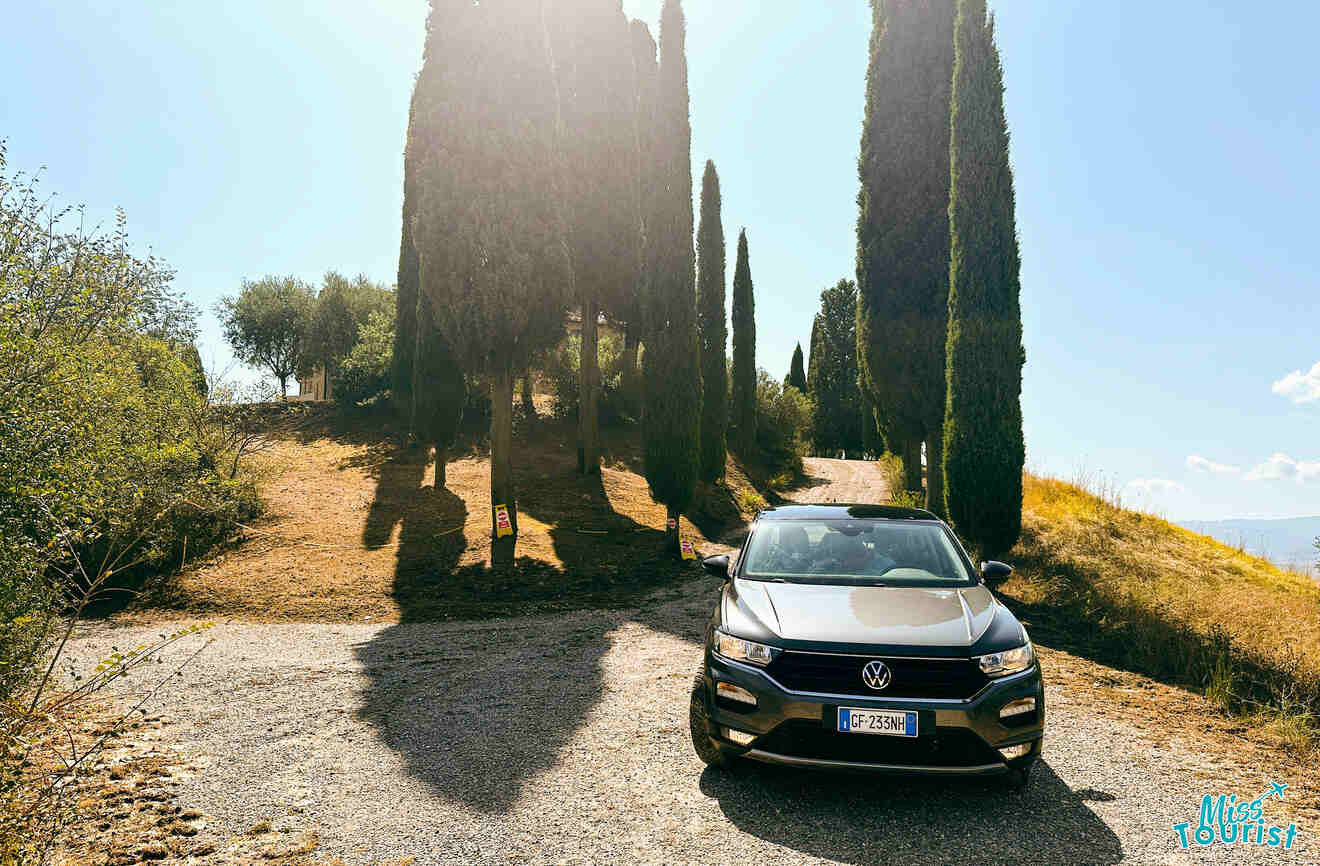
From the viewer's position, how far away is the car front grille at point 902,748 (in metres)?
3.52

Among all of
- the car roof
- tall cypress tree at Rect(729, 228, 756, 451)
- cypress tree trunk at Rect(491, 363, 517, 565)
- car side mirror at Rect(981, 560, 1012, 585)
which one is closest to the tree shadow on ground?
cypress tree trunk at Rect(491, 363, 517, 565)

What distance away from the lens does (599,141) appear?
20.6m

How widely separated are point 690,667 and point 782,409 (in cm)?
2524

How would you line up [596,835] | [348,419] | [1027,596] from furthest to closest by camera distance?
[348,419] < [1027,596] < [596,835]

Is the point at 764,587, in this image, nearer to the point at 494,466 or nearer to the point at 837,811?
the point at 837,811

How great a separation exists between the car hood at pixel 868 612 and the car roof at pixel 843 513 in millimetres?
949

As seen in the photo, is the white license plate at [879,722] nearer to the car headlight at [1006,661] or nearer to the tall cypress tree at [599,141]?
the car headlight at [1006,661]

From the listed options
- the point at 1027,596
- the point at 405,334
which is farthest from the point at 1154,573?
the point at 405,334

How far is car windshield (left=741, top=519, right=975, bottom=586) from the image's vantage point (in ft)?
15.6

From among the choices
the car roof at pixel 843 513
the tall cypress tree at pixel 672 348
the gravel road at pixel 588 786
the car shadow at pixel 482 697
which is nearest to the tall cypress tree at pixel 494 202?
the tall cypress tree at pixel 672 348

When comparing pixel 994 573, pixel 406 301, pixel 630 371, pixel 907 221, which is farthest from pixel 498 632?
pixel 630 371

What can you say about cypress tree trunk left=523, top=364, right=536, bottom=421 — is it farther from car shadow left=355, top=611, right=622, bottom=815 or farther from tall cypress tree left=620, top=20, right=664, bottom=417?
car shadow left=355, top=611, right=622, bottom=815

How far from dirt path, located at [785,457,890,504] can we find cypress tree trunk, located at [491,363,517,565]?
36.6 ft

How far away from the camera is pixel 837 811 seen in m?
3.78
